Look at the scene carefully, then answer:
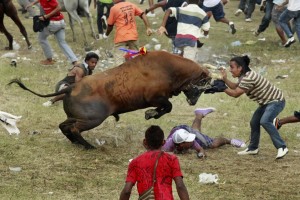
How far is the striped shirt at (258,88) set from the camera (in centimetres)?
755

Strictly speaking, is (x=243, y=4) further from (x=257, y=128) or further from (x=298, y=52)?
(x=257, y=128)

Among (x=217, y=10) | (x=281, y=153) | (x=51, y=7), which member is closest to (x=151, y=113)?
(x=281, y=153)

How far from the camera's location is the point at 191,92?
834cm

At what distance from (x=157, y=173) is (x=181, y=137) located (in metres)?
3.21

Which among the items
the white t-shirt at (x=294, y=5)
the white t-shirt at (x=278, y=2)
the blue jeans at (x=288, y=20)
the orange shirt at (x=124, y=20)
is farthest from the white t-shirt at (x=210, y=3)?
the orange shirt at (x=124, y=20)

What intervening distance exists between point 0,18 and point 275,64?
18.1ft

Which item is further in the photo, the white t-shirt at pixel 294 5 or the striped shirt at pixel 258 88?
the white t-shirt at pixel 294 5

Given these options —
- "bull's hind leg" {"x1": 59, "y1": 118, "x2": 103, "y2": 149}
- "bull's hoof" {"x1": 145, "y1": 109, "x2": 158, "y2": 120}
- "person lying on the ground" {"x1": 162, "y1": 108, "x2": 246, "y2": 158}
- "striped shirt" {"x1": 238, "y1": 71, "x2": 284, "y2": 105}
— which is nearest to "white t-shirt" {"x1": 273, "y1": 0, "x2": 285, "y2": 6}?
"person lying on the ground" {"x1": 162, "y1": 108, "x2": 246, "y2": 158}

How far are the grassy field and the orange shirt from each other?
137 cm

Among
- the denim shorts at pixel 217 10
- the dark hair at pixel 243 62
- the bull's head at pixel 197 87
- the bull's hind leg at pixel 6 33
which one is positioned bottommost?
the bull's hind leg at pixel 6 33

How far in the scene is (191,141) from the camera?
8016 millimetres

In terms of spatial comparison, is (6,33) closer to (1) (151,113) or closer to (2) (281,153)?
(1) (151,113)

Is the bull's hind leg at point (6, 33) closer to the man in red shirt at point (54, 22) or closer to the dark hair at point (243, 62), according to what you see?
the man in red shirt at point (54, 22)

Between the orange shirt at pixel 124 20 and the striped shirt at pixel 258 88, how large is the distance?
418 cm
